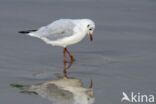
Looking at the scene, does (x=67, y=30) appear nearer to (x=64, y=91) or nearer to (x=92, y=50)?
(x=92, y=50)

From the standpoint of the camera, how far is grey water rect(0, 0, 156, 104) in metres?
6.35

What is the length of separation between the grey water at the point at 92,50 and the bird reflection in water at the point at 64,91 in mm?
104

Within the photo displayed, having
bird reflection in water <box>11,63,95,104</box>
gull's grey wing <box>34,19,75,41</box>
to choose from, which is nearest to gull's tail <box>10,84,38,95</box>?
bird reflection in water <box>11,63,95,104</box>

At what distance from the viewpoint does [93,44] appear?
800cm

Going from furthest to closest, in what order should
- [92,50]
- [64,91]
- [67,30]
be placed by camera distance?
[92,50]
[67,30]
[64,91]

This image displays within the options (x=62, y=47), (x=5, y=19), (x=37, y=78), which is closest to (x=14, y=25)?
(x=5, y=19)

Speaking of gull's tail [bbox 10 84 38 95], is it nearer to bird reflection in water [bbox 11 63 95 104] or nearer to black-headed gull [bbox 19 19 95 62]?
bird reflection in water [bbox 11 63 95 104]

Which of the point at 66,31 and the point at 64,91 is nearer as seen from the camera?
the point at 64,91

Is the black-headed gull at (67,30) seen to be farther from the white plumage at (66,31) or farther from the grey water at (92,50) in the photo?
the grey water at (92,50)

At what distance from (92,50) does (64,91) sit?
69.3 inches

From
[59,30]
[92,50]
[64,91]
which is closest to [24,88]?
[64,91]

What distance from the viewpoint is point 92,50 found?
777cm

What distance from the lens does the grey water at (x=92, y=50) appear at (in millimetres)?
6348

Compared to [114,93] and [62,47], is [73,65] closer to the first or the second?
[62,47]
